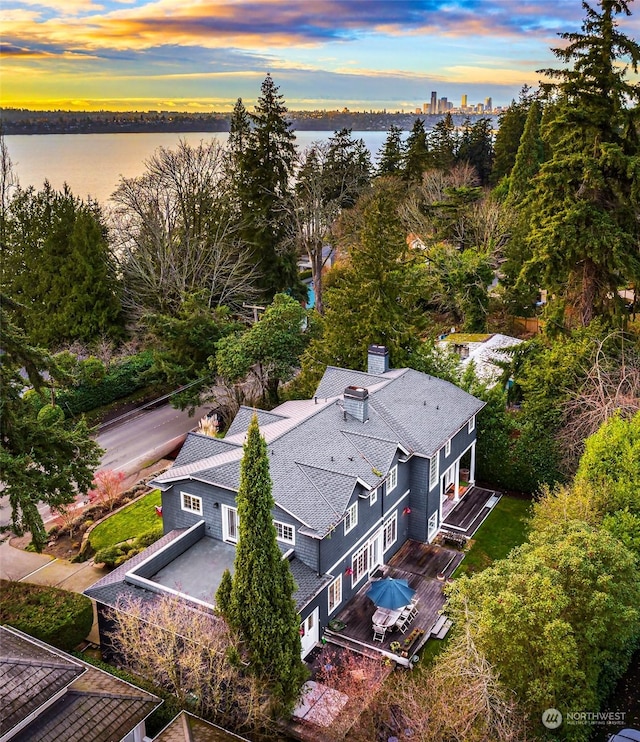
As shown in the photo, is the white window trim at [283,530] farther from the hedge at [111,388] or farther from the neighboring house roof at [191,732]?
the hedge at [111,388]

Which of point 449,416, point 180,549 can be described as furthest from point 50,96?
point 449,416

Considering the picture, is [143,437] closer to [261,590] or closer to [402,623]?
[402,623]

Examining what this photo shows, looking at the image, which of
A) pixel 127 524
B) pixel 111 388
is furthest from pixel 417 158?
pixel 127 524

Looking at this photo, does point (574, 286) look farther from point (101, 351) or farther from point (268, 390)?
point (101, 351)

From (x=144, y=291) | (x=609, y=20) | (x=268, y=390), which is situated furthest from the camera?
(x=144, y=291)

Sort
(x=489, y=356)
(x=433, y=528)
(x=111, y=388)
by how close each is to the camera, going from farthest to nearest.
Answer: (x=111, y=388) < (x=489, y=356) < (x=433, y=528)

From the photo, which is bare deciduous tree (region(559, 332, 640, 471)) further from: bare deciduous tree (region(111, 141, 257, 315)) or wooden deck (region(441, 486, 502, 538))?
bare deciduous tree (region(111, 141, 257, 315))
